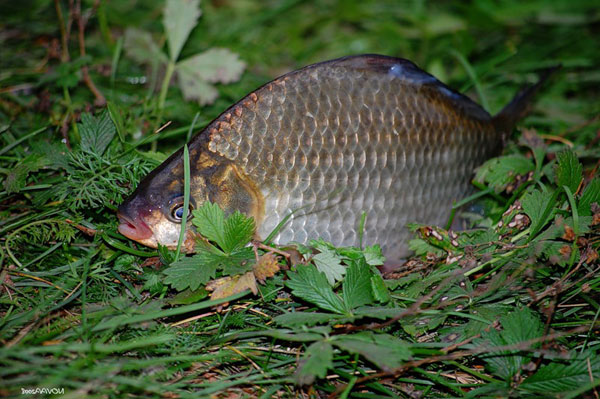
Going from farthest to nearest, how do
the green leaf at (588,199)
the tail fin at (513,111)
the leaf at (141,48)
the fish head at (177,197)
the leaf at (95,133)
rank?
1. the leaf at (141,48)
2. the tail fin at (513,111)
3. the leaf at (95,133)
4. the green leaf at (588,199)
5. the fish head at (177,197)

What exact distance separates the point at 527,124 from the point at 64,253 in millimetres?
2987

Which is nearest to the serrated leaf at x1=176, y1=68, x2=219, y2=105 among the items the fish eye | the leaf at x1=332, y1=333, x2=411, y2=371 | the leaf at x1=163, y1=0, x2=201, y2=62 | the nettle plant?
the nettle plant

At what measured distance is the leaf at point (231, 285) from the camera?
2.05m

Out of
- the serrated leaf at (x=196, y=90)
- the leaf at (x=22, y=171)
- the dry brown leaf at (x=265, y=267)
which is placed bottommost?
the dry brown leaf at (x=265, y=267)

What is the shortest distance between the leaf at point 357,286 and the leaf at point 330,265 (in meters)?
0.07

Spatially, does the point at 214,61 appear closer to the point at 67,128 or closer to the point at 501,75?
the point at 67,128

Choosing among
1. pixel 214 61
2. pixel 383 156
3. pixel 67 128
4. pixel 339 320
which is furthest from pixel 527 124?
pixel 67 128

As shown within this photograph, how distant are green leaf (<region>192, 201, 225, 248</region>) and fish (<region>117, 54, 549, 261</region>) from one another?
12 centimetres

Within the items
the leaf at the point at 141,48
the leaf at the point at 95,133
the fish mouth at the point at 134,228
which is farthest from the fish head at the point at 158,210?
the leaf at the point at 141,48

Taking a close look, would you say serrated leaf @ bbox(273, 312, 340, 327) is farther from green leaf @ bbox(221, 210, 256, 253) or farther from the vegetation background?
green leaf @ bbox(221, 210, 256, 253)

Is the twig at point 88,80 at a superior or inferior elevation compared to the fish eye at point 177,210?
superior

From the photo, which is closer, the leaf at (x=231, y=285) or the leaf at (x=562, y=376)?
the leaf at (x=562, y=376)

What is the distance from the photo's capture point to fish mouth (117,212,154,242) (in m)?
2.21

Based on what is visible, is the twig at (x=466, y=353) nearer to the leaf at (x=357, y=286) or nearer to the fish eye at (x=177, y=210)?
the leaf at (x=357, y=286)
